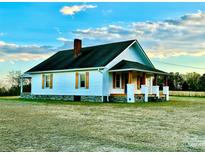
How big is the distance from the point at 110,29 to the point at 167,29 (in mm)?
5096

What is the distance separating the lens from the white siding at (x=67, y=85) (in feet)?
78.5

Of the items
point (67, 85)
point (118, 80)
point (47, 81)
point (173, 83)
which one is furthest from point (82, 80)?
point (173, 83)

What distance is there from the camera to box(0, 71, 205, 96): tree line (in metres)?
38.1

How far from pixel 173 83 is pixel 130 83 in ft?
127

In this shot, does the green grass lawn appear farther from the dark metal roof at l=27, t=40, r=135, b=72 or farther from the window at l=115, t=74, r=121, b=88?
the window at l=115, t=74, r=121, b=88

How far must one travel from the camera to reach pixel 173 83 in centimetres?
5953

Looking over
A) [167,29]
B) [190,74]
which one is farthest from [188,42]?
[190,74]

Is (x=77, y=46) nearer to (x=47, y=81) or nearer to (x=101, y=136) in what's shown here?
(x=47, y=81)

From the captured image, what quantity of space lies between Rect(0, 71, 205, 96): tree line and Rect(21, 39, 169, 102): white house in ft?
28.7

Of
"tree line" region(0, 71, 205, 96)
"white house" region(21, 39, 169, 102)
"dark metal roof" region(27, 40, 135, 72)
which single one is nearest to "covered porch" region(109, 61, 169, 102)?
"white house" region(21, 39, 169, 102)

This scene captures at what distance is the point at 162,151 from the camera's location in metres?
6.04

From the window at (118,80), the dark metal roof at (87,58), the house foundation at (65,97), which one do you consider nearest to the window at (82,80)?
the dark metal roof at (87,58)

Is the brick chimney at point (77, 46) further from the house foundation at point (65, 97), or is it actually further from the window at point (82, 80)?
the house foundation at point (65, 97)

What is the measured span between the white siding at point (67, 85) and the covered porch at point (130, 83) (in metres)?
1.05
